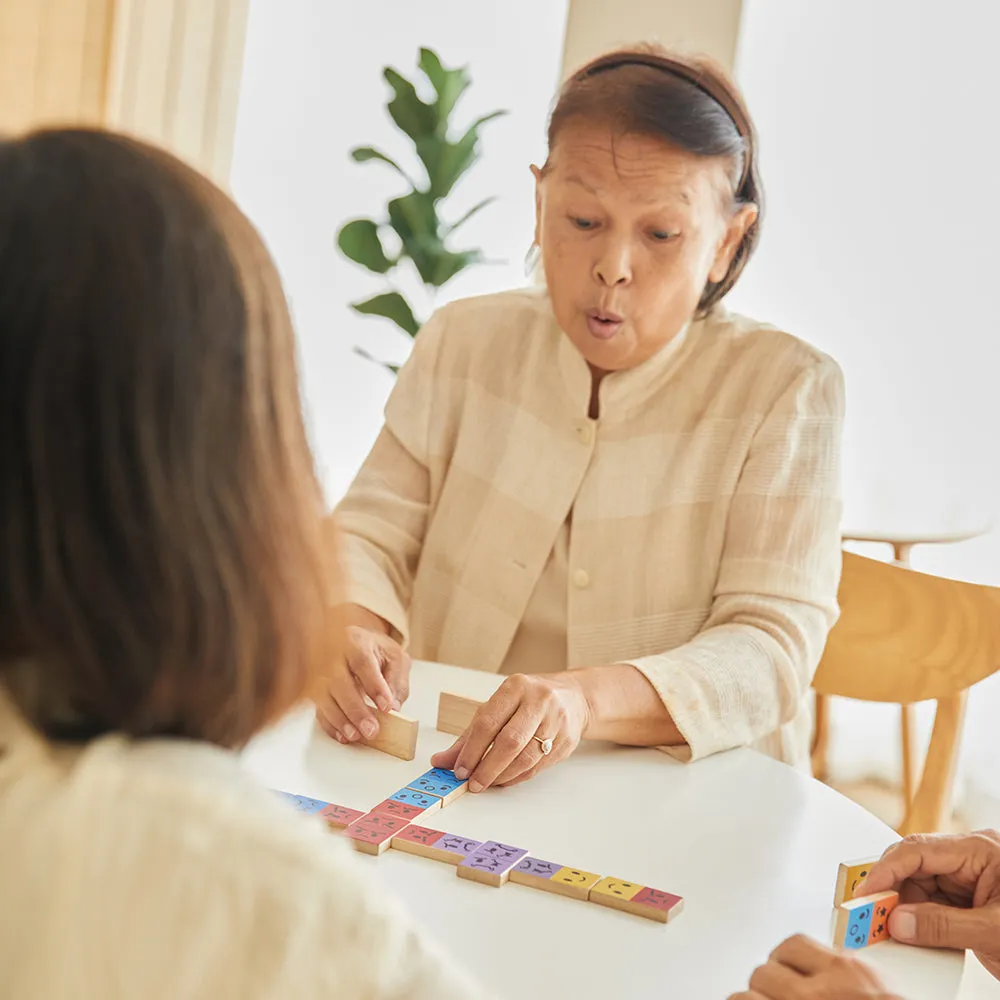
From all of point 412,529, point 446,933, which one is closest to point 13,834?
point 446,933

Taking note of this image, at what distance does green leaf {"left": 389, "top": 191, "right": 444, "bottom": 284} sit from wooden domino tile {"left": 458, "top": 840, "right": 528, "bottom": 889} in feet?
8.45

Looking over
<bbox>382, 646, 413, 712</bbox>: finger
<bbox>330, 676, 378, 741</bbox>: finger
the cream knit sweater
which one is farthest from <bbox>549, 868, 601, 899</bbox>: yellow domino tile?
the cream knit sweater

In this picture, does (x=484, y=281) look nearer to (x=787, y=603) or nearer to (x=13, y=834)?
(x=787, y=603)

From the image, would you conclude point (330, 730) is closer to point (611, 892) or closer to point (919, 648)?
point (611, 892)

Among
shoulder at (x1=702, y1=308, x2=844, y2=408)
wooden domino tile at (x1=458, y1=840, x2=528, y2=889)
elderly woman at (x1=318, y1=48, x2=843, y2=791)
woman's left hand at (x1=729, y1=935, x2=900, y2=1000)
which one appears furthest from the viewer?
shoulder at (x1=702, y1=308, x2=844, y2=408)

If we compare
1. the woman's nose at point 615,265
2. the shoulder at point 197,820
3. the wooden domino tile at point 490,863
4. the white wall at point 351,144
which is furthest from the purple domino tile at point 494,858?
the white wall at point 351,144

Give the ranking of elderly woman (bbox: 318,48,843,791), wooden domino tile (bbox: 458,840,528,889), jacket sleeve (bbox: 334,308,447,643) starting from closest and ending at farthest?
wooden domino tile (bbox: 458,840,528,889), elderly woman (bbox: 318,48,843,791), jacket sleeve (bbox: 334,308,447,643)

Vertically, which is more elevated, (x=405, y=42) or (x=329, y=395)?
(x=405, y=42)

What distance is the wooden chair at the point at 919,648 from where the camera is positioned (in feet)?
6.77

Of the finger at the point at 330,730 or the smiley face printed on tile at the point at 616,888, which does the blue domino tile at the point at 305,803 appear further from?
the smiley face printed on tile at the point at 616,888

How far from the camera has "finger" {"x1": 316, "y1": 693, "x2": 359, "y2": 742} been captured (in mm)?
1506

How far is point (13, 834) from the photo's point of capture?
643 millimetres

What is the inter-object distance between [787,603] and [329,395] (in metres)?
2.72

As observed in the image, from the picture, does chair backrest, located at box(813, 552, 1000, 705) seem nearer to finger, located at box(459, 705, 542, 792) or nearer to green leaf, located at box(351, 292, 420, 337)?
finger, located at box(459, 705, 542, 792)
